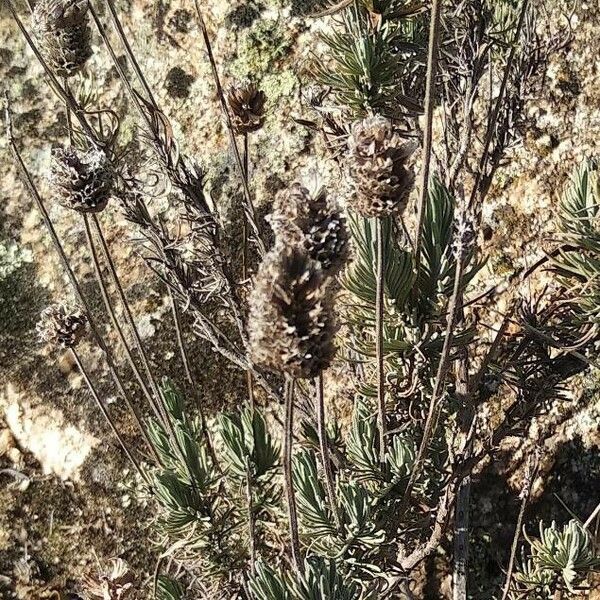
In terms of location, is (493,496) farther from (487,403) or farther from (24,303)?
(24,303)

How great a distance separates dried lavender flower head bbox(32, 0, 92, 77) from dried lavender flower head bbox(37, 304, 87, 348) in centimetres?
53

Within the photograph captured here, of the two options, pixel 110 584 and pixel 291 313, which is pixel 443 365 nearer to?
pixel 291 313

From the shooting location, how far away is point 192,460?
156cm

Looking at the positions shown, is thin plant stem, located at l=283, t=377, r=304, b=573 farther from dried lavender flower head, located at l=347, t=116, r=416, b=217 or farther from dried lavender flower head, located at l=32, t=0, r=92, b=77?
dried lavender flower head, located at l=32, t=0, r=92, b=77

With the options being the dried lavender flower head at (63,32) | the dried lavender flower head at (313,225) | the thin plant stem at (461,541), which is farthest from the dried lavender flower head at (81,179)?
the thin plant stem at (461,541)

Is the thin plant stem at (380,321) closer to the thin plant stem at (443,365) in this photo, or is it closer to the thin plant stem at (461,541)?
the thin plant stem at (443,365)

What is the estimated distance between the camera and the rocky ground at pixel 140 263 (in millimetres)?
2152

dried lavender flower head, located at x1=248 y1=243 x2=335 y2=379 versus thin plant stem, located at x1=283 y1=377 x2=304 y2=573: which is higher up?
dried lavender flower head, located at x1=248 y1=243 x2=335 y2=379

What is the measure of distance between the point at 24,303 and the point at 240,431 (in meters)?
1.13

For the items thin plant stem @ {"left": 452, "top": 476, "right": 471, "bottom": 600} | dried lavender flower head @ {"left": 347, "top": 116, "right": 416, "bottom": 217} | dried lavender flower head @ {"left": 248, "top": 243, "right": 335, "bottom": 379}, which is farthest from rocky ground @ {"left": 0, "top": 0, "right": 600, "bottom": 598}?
dried lavender flower head @ {"left": 248, "top": 243, "right": 335, "bottom": 379}

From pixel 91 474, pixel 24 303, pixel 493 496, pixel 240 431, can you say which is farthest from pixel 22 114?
pixel 493 496

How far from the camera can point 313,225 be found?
3.32 feet

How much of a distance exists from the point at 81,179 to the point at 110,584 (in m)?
0.79

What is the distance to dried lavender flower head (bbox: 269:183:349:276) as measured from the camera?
997mm
